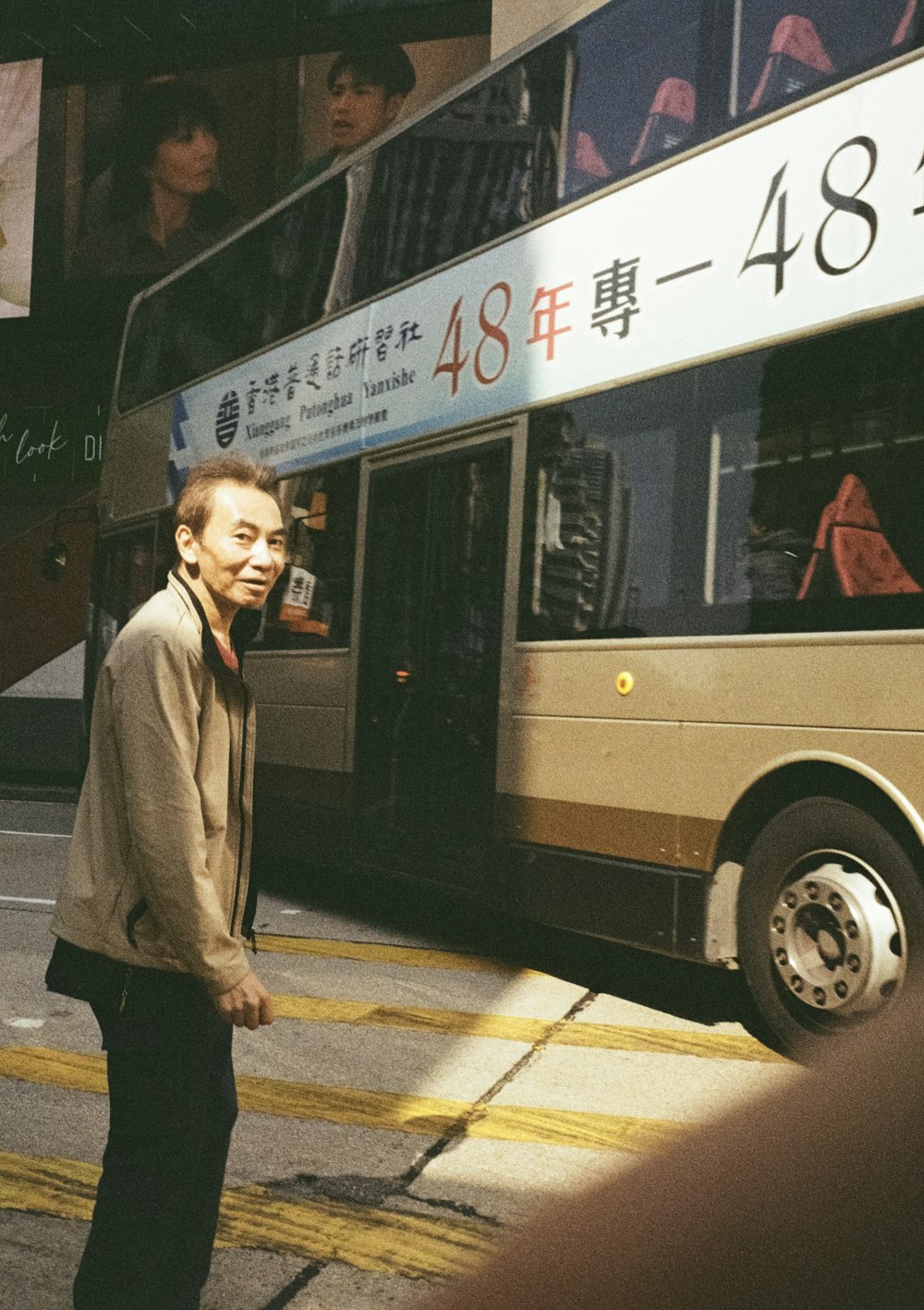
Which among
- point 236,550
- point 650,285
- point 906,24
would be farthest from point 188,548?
point 650,285

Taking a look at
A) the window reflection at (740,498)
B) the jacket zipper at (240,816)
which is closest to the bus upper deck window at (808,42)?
the window reflection at (740,498)

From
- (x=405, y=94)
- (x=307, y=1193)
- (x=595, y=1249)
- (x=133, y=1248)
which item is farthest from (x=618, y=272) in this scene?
(x=405, y=94)

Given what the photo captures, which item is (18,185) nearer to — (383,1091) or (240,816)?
(383,1091)

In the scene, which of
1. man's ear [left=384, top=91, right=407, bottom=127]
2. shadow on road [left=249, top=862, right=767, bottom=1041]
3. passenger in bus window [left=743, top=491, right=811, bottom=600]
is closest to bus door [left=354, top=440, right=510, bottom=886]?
shadow on road [left=249, top=862, right=767, bottom=1041]

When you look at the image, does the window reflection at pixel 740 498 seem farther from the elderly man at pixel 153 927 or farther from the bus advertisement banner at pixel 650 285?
the elderly man at pixel 153 927

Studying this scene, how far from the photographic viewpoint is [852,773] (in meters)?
5.14

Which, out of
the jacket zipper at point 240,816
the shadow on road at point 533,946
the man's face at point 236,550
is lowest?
the shadow on road at point 533,946

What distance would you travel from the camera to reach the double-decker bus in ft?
16.9

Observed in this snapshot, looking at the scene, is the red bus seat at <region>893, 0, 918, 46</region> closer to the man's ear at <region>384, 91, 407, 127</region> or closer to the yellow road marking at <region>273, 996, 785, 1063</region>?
the yellow road marking at <region>273, 996, 785, 1063</region>

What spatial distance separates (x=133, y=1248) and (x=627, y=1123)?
212 centimetres

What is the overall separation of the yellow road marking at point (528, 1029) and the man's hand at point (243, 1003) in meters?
3.08

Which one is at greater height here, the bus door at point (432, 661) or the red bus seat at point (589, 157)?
the red bus seat at point (589, 157)

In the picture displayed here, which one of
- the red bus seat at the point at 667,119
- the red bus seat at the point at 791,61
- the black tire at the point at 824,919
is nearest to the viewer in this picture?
the black tire at the point at 824,919

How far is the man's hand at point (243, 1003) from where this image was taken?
2514 millimetres
